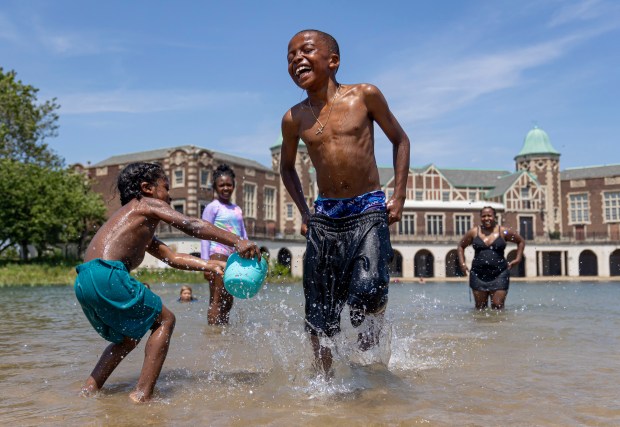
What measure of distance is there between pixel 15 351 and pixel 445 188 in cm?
5900

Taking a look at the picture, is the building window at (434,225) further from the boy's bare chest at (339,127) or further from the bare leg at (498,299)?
the boy's bare chest at (339,127)

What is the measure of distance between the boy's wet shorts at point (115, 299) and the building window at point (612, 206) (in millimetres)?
67654

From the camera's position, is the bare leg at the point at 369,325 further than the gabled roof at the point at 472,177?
No

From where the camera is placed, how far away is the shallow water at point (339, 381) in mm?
3281

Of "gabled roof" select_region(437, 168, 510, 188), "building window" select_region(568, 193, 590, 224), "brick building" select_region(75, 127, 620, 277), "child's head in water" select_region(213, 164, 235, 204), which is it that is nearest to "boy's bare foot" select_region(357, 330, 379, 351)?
"child's head in water" select_region(213, 164, 235, 204)

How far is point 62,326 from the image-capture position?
8.22 meters

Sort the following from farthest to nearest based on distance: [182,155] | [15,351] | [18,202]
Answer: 1. [182,155]
2. [18,202]
3. [15,351]

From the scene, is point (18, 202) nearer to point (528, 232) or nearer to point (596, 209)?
point (528, 232)

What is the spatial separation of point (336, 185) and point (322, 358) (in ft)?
3.95

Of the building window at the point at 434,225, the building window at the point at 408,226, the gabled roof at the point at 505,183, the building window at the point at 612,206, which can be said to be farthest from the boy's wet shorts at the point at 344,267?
the building window at the point at 612,206

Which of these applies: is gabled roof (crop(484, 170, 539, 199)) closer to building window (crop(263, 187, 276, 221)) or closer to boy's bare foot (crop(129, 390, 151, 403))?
building window (crop(263, 187, 276, 221))

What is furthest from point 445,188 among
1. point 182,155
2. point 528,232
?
point 182,155

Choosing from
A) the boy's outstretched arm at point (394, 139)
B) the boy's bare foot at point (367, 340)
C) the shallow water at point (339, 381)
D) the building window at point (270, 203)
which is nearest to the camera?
the shallow water at point (339, 381)

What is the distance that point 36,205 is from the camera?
115 feet
